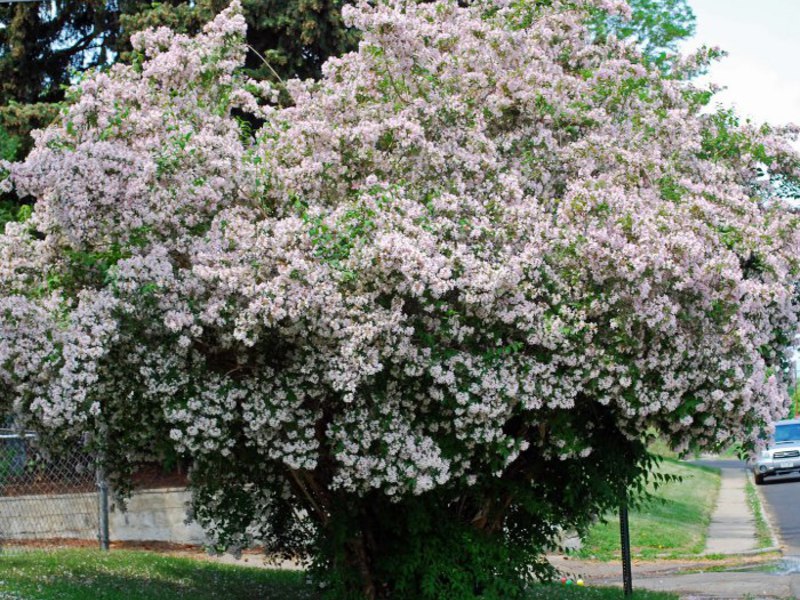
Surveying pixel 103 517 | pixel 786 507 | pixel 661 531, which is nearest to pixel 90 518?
pixel 103 517

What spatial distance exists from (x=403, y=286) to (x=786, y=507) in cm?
1803

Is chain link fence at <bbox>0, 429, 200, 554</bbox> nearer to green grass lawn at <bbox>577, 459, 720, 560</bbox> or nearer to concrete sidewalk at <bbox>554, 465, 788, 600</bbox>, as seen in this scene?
concrete sidewalk at <bbox>554, 465, 788, 600</bbox>

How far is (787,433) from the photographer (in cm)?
2828

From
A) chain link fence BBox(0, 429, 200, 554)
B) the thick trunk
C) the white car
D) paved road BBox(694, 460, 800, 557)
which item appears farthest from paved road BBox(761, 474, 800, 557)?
chain link fence BBox(0, 429, 200, 554)

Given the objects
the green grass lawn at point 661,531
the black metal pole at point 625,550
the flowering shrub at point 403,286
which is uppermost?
the flowering shrub at point 403,286

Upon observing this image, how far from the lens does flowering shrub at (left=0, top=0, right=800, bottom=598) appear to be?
6996 mm

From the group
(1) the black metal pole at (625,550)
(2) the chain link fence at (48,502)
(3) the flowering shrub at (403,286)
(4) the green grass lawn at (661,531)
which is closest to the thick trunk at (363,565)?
(3) the flowering shrub at (403,286)

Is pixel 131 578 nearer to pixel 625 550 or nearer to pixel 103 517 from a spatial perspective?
pixel 103 517

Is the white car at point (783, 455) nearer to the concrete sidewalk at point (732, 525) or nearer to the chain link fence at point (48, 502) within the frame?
the concrete sidewalk at point (732, 525)

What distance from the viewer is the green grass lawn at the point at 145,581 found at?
8883mm

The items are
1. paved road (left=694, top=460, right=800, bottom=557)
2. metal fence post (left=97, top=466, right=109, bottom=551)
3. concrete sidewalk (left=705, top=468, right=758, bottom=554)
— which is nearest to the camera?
metal fence post (left=97, top=466, right=109, bottom=551)

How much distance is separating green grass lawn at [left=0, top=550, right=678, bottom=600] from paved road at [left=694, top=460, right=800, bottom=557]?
6632 millimetres

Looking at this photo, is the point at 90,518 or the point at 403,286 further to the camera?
the point at 90,518

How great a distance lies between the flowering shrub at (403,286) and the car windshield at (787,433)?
2023cm
